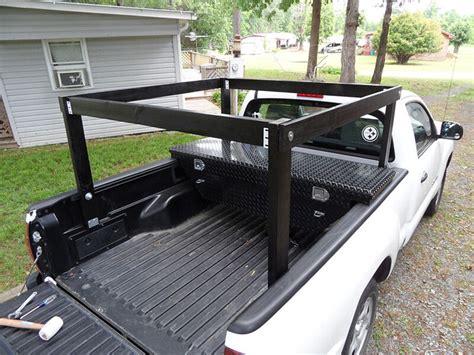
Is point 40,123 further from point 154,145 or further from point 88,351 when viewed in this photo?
point 88,351

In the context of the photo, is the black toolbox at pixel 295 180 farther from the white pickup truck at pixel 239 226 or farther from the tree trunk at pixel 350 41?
the tree trunk at pixel 350 41

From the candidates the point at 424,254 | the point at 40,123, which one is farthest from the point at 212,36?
the point at 424,254

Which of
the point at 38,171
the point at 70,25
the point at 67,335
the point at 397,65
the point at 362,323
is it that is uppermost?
the point at 70,25

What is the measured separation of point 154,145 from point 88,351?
6843 millimetres

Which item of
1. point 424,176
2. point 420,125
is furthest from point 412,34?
point 424,176

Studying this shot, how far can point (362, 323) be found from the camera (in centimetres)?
220

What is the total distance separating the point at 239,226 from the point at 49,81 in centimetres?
794

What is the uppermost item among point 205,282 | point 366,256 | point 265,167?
point 265,167

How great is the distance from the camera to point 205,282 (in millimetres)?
2350

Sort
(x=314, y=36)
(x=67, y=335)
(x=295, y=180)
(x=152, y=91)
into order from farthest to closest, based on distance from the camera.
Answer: (x=314, y=36) < (x=152, y=91) < (x=295, y=180) < (x=67, y=335)

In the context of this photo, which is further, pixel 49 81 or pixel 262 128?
pixel 49 81

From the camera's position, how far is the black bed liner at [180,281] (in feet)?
6.30

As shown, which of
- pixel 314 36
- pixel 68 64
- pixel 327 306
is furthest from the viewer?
pixel 314 36

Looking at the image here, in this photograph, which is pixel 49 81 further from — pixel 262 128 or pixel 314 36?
pixel 262 128
